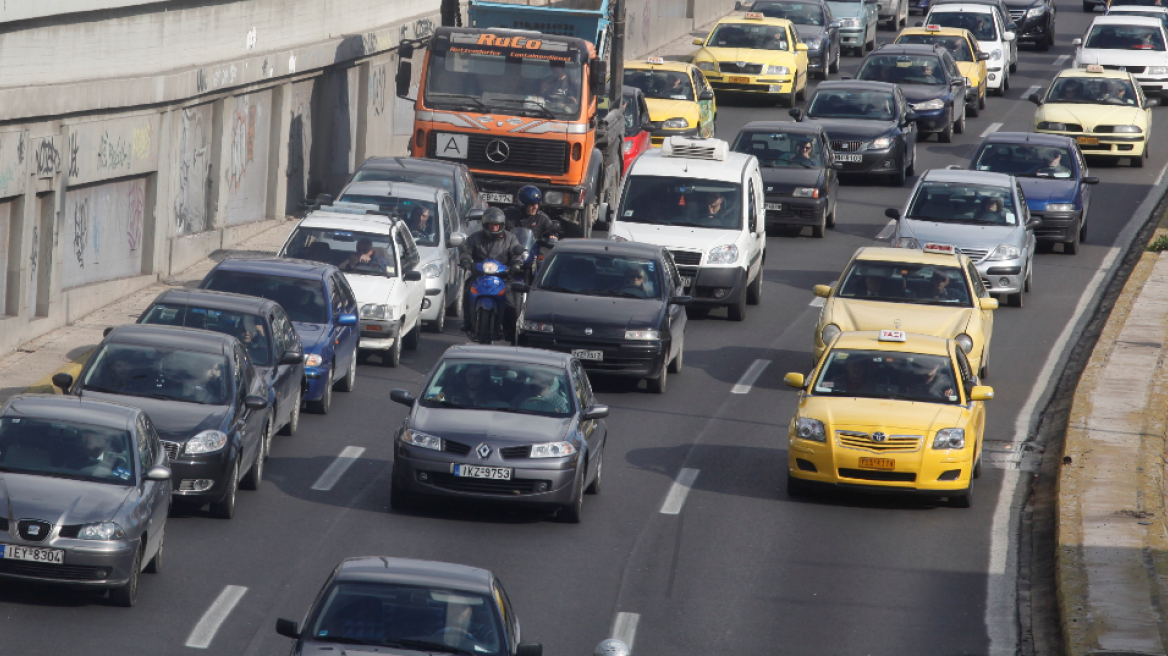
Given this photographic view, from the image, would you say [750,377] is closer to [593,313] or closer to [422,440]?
[593,313]

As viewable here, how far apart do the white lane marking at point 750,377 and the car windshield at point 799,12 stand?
89.0ft

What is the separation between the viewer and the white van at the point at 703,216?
84.4 ft

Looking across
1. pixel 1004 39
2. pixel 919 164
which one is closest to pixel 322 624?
pixel 919 164

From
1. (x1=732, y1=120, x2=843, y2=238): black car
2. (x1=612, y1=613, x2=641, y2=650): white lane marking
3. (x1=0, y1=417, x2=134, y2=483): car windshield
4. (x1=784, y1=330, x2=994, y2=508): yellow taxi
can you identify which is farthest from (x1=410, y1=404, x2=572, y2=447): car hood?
(x1=732, y1=120, x2=843, y2=238): black car

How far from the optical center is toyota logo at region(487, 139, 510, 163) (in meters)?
28.5

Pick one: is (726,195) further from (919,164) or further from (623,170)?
(919,164)

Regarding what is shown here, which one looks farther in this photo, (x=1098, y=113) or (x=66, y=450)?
(x=1098, y=113)

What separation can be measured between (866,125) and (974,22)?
14745 mm

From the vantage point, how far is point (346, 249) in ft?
76.7

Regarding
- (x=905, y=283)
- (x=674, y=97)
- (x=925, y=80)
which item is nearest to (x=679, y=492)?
(x=905, y=283)

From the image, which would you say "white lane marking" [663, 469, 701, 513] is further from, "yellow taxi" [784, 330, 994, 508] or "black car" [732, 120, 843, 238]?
"black car" [732, 120, 843, 238]

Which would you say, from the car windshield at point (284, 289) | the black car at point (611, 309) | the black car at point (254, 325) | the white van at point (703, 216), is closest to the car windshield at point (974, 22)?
the white van at point (703, 216)

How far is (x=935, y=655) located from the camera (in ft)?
44.8

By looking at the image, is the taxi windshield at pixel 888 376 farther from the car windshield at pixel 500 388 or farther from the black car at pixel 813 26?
the black car at pixel 813 26
